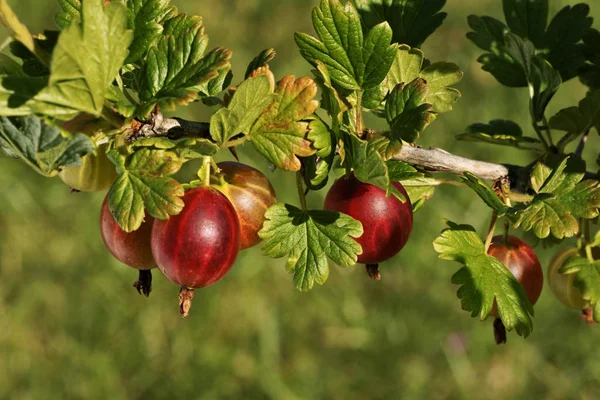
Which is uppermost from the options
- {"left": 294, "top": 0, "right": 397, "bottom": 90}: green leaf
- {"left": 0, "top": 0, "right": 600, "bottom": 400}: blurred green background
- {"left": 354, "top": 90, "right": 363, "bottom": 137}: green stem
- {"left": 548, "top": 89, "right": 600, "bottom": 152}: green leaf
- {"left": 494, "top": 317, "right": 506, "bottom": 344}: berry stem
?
{"left": 294, "top": 0, "right": 397, "bottom": 90}: green leaf

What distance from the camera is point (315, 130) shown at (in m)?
0.94

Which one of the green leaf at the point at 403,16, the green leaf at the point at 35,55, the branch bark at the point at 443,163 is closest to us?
the green leaf at the point at 35,55

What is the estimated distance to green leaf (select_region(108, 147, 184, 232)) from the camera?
0.87 meters

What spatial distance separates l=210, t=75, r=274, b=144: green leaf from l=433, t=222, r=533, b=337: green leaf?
0.36 metres

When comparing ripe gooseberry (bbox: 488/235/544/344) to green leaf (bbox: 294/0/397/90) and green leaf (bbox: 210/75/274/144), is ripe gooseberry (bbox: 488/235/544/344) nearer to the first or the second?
green leaf (bbox: 294/0/397/90)

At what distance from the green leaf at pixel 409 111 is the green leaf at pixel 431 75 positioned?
12cm

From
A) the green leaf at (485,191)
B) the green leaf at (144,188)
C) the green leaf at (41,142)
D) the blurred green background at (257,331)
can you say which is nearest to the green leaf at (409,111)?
the green leaf at (485,191)

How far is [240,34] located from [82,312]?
201 centimetres

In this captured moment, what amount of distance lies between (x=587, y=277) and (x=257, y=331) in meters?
2.27

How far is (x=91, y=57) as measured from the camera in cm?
77

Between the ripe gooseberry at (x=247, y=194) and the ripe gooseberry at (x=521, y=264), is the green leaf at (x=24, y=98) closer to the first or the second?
the ripe gooseberry at (x=247, y=194)

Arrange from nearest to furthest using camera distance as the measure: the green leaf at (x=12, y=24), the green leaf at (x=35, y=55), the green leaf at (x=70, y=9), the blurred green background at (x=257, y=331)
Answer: the green leaf at (x=12, y=24) → the green leaf at (x=35, y=55) → the green leaf at (x=70, y=9) → the blurred green background at (x=257, y=331)

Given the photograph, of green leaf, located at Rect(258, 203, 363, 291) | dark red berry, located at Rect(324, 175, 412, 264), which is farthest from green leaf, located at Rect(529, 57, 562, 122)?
green leaf, located at Rect(258, 203, 363, 291)

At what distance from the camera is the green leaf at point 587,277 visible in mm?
1106
